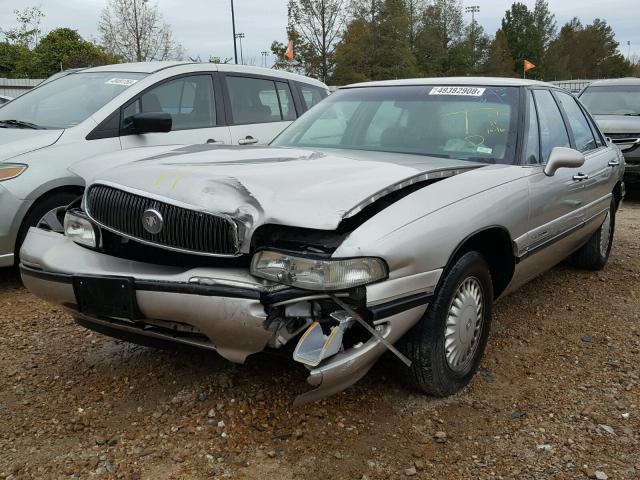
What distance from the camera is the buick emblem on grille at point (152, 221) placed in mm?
2555

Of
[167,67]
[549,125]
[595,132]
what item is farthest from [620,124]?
[167,67]

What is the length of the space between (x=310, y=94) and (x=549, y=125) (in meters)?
3.52

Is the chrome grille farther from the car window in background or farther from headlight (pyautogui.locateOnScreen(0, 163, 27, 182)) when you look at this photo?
the car window in background

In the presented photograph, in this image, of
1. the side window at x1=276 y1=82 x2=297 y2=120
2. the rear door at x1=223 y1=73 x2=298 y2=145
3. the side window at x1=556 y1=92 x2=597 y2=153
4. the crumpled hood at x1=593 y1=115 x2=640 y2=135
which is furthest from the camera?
the crumpled hood at x1=593 y1=115 x2=640 y2=135

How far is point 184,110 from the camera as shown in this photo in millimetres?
5582

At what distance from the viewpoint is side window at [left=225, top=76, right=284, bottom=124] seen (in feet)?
19.8

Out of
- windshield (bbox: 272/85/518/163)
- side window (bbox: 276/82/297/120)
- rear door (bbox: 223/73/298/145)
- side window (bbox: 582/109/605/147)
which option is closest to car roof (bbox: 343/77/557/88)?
windshield (bbox: 272/85/518/163)

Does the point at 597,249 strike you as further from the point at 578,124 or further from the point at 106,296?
the point at 106,296

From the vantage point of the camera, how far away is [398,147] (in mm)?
3705

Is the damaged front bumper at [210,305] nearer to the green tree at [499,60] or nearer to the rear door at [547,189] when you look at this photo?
the rear door at [547,189]

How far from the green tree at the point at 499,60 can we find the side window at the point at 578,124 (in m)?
58.1

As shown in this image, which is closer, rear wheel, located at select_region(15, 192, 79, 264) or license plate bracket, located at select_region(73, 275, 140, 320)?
license plate bracket, located at select_region(73, 275, 140, 320)

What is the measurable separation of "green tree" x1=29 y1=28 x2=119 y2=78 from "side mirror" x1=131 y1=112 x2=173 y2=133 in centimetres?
2128

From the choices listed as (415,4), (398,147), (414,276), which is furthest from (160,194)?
(415,4)
